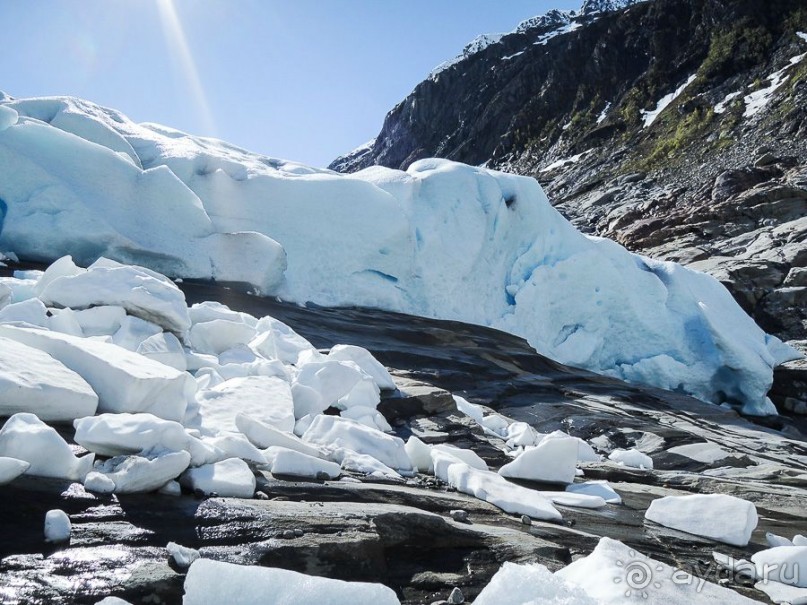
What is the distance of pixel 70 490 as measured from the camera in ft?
9.02

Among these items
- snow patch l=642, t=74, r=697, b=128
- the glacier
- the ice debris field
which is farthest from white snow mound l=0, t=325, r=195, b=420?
snow patch l=642, t=74, r=697, b=128

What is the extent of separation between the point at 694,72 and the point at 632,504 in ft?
211

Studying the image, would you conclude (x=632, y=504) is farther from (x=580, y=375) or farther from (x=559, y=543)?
(x=580, y=375)

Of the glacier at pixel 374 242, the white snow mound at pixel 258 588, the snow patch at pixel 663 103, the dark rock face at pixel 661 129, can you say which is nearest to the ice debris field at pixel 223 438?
the white snow mound at pixel 258 588

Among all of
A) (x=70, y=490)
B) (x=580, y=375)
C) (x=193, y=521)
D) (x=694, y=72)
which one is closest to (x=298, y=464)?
(x=193, y=521)

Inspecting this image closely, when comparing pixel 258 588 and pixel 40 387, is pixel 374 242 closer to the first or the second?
pixel 40 387

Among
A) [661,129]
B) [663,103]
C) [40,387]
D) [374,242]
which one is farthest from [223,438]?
[663,103]

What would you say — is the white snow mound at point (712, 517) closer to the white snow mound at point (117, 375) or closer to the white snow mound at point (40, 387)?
the white snow mound at point (117, 375)

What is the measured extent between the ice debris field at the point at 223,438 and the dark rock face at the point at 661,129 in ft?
57.2

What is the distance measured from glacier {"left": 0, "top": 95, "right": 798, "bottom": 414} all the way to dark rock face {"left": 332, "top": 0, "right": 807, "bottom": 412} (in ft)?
19.8

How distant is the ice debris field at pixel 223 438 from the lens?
2352 millimetres

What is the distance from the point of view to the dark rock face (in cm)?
2386

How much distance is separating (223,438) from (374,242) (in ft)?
31.9

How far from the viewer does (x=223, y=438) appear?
144 inches
